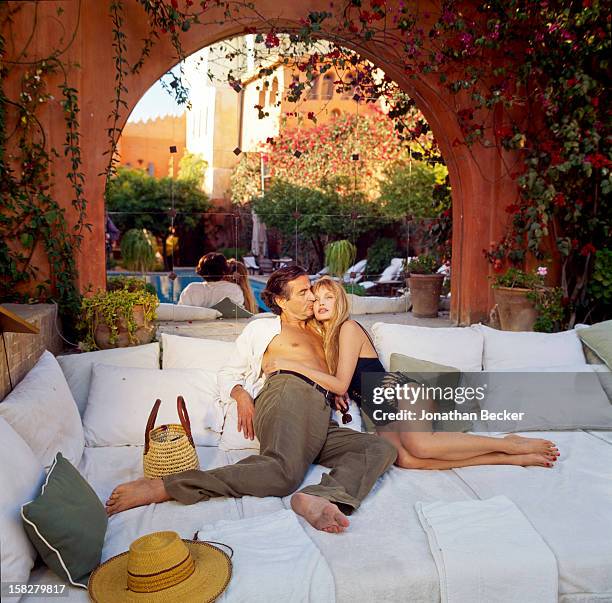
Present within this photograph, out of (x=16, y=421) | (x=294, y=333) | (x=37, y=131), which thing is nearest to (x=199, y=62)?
(x=37, y=131)

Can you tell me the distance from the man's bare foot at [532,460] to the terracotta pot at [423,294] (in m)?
2.54

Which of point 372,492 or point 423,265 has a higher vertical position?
point 423,265

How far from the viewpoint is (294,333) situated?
10.9 ft

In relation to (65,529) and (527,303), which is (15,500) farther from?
(527,303)

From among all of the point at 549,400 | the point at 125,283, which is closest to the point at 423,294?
the point at 549,400

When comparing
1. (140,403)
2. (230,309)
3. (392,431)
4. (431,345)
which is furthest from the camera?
(230,309)

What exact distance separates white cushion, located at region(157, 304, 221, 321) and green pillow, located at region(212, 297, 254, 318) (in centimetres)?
5

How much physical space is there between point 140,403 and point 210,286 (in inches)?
65.4

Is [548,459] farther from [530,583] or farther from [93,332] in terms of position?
[93,332]

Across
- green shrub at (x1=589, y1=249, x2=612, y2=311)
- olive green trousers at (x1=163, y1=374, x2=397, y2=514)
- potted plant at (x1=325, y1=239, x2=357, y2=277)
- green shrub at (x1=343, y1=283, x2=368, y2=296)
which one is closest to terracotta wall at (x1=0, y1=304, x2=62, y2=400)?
olive green trousers at (x1=163, y1=374, x2=397, y2=514)

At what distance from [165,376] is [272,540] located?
1373 millimetres

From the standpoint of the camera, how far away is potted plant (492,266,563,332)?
491 cm

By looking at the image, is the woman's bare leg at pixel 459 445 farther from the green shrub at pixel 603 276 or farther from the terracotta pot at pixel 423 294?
the green shrub at pixel 603 276

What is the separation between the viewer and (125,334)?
13.0ft
